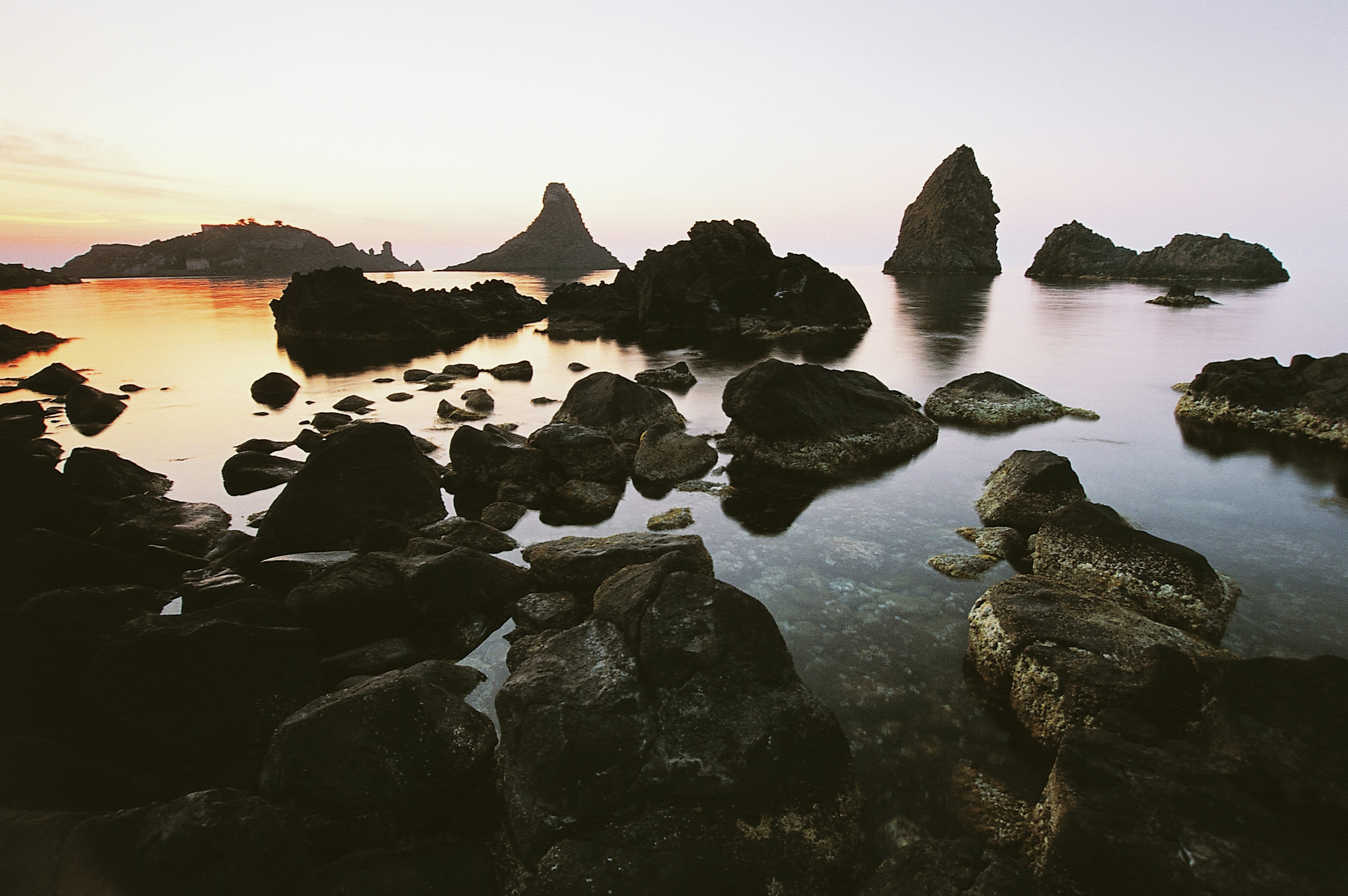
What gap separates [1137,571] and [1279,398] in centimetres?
2021

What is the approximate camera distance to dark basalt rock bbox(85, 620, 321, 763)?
6.81 m

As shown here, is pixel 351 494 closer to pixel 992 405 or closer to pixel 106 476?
pixel 106 476

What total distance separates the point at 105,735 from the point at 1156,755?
428 inches

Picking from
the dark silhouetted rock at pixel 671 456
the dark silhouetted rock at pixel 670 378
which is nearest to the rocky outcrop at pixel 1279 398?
the dark silhouetted rock at pixel 671 456

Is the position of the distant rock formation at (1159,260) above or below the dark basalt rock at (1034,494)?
above

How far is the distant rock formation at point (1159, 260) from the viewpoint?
5546 inches

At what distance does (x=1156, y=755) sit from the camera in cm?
554

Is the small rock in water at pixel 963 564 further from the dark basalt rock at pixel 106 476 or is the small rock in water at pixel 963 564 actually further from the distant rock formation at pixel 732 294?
the distant rock formation at pixel 732 294

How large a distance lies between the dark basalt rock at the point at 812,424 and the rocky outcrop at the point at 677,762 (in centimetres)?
1220

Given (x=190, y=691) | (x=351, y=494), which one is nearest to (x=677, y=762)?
(x=190, y=691)

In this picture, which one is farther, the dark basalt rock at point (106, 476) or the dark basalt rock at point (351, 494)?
the dark basalt rock at point (106, 476)

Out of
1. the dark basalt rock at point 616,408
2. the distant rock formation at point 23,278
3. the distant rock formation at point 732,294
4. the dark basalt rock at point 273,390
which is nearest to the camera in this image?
the dark basalt rock at point 616,408

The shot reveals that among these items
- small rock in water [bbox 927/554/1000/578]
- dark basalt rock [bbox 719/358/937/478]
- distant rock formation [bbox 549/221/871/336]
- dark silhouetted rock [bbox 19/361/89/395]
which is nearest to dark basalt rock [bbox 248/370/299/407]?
dark silhouetted rock [bbox 19/361/89/395]

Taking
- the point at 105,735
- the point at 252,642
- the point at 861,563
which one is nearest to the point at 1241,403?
the point at 861,563
